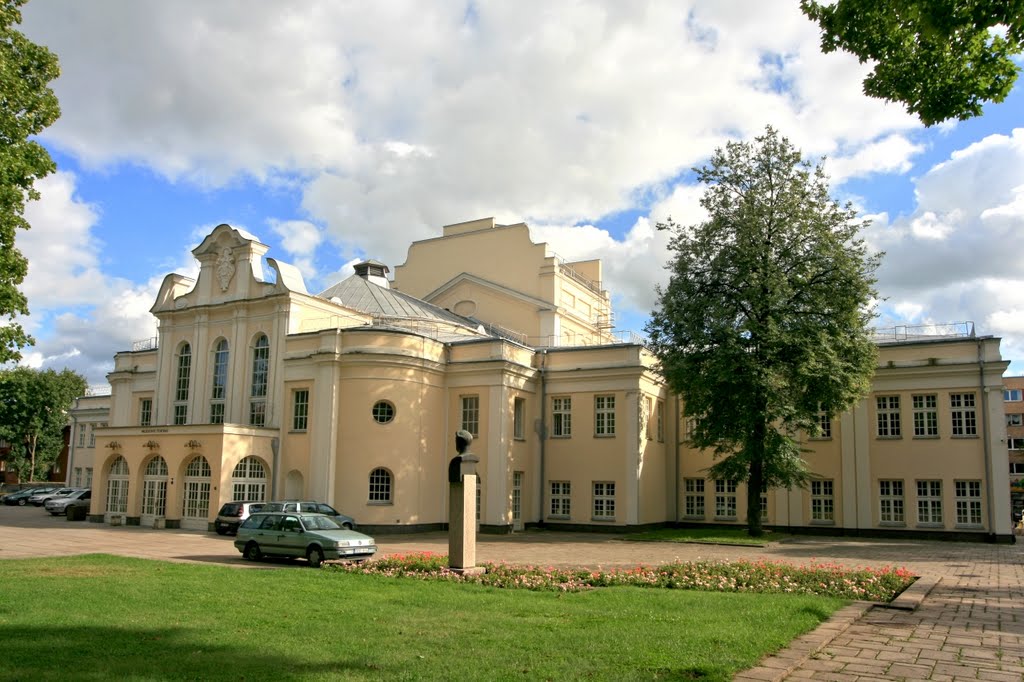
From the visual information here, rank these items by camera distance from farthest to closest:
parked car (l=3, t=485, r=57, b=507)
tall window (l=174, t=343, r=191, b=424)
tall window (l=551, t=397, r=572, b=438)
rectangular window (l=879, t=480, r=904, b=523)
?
parked car (l=3, t=485, r=57, b=507) → tall window (l=174, t=343, r=191, b=424) → tall window (l=551, t=397, r=572, b=438) → rectangular window (l=879, t=480, r=904, b=523)

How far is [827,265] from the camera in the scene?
3031 cm

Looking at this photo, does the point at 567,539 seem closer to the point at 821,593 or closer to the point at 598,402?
the point at 598,402

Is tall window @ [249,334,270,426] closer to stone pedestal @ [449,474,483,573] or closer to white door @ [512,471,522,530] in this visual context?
white door @ [512,471,522,530]

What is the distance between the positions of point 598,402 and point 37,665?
29081 millimetres

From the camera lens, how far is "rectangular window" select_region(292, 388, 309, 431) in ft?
111

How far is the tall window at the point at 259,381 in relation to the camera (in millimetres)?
34812

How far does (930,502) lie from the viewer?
1300 inches

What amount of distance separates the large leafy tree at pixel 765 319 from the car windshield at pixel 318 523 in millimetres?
14892

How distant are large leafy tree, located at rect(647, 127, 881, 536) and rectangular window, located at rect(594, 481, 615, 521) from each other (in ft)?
17.2

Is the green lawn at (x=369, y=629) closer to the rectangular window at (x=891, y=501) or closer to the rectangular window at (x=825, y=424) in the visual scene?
Answer: the rectangular window at (x=891, y=501)

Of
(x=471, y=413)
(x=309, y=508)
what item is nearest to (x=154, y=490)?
(x=309, y=508)

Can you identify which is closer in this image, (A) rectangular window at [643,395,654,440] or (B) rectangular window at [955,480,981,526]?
(B) rectangular window at [955,480,981,526]

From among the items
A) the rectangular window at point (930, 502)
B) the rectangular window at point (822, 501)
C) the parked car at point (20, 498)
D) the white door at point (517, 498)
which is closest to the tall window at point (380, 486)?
the white door at point (517, 498)

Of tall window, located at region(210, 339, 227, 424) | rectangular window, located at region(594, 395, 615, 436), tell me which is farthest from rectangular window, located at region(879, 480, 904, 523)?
tall window, located at region(210, 339, 227, 424)
